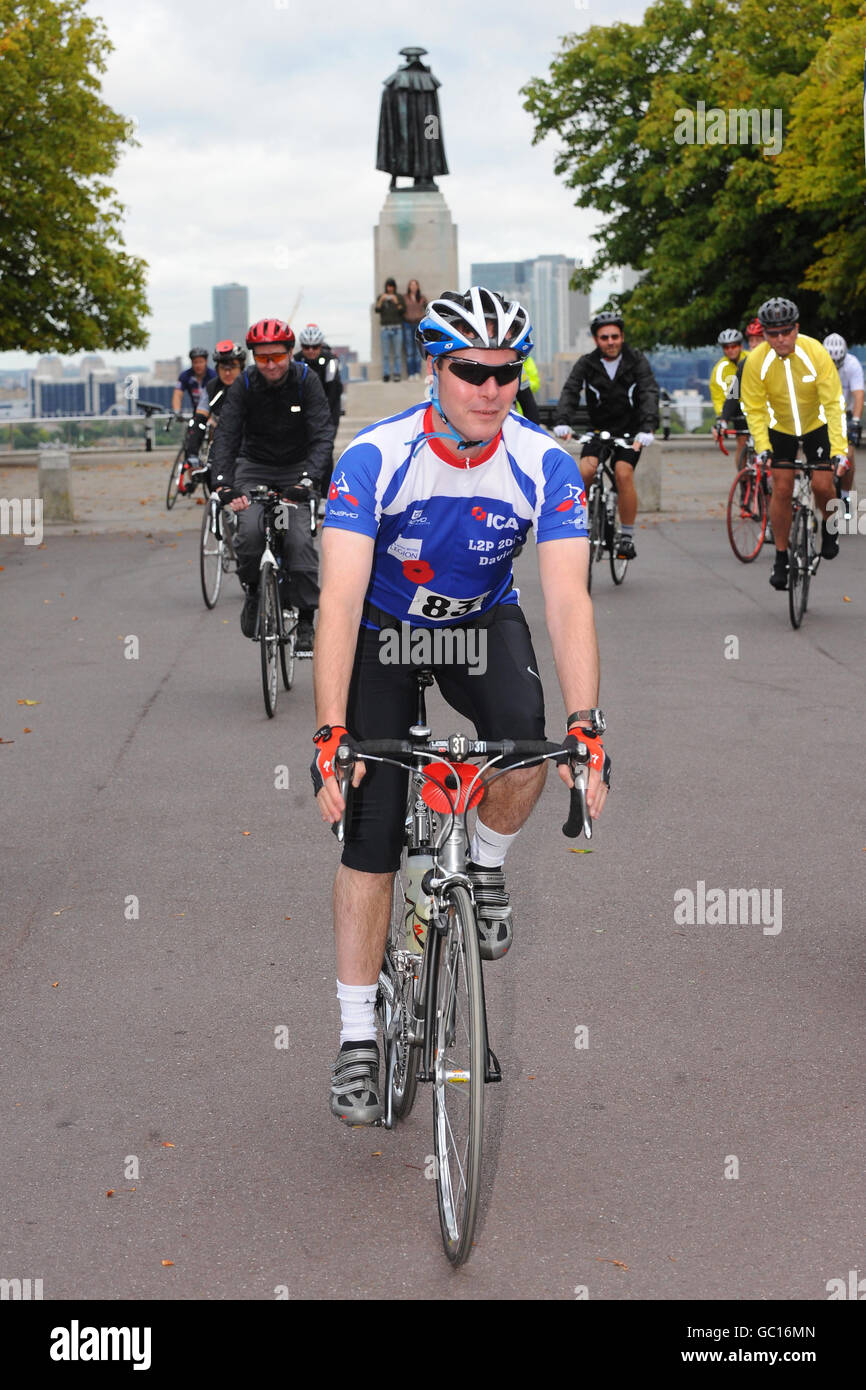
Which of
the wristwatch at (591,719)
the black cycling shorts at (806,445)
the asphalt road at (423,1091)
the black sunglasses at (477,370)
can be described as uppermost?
the black cycling shorts at (806,445)

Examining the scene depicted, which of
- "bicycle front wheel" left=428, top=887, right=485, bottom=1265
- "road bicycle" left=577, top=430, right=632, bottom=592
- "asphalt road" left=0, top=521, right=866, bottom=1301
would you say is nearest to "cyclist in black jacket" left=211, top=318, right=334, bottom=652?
"asphalt road" left=0, top=521, right=866, bottom=1301

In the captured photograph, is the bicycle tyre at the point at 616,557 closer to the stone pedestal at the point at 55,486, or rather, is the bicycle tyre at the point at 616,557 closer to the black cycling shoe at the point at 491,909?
the stone pedestal at the point at 55,486

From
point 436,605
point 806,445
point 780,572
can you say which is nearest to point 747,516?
point 780,572

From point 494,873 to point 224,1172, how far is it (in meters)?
0.95

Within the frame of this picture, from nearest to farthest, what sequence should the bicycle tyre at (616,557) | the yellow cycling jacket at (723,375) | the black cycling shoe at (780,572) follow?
the black cycling shoe at (780,572) → the bicycle tyre at (616,557) → the yellow cycling jacket at (723,375)

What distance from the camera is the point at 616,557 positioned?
15164 millimetres

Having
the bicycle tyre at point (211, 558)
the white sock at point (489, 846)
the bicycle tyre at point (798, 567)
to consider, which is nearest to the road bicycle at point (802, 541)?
the bicycle tyre at point (798, 567)

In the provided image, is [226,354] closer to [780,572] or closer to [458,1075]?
[780,572]

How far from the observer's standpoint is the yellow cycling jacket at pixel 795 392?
12305 mm

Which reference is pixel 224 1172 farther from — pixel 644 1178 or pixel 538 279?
pixel 538 279

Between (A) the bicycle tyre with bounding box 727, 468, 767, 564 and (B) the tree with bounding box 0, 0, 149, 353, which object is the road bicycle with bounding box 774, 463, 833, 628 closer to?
(A) the bicycle tyre with bounding box 727, 468, 767, 564

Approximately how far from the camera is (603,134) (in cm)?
5128

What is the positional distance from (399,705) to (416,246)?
37188mm

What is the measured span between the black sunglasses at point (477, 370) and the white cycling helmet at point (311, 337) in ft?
41.9
